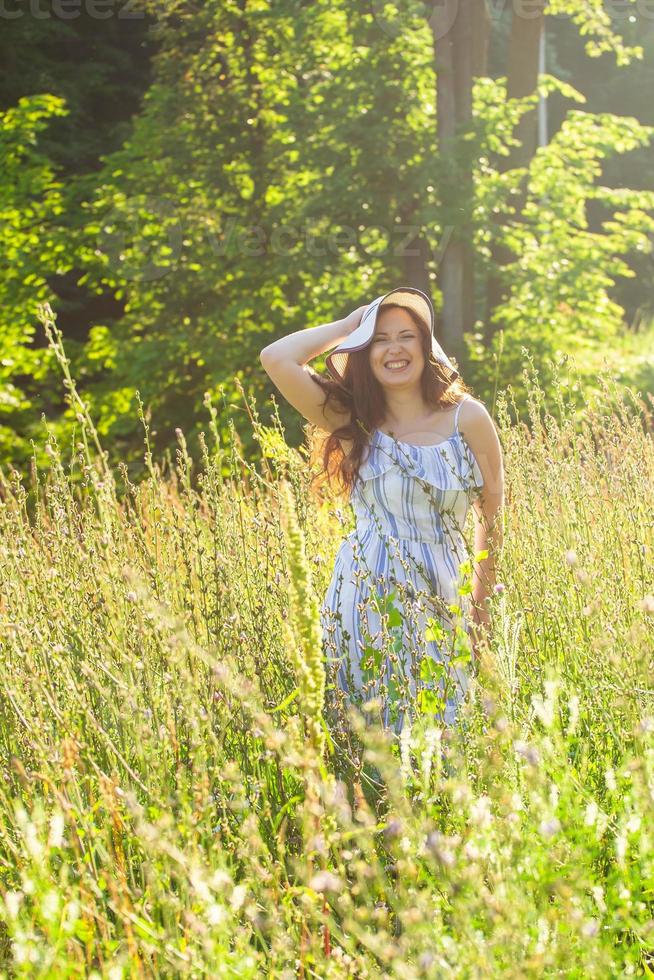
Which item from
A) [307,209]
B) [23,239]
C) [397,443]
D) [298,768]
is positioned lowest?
[298,768]

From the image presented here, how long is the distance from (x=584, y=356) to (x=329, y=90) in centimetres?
368

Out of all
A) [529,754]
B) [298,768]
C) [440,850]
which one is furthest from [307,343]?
[440,850]

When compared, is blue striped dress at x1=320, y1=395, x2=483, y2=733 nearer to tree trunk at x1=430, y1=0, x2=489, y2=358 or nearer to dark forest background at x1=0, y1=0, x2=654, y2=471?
dark forest background at x1=0, y1=0, x2=654, y2=471

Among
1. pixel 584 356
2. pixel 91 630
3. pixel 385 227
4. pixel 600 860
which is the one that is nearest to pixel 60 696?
pixel 91 630

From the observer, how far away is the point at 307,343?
3.68 m

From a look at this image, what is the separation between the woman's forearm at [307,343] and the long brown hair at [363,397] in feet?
0.44

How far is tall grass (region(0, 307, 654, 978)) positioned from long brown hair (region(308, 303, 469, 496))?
0.72ft

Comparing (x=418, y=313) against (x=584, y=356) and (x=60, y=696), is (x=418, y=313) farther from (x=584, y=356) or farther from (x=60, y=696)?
(x=584, y=356)

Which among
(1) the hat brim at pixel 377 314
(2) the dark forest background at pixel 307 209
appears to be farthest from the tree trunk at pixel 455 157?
(1) the hat brim at pixel 377 314

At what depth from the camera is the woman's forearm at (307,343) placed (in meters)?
3.66

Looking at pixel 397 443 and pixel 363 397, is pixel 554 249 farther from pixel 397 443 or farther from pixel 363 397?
pixel 397 443

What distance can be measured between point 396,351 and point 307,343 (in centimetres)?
32

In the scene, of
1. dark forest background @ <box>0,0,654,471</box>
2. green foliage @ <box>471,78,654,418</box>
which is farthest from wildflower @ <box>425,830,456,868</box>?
green foliage @ <box>471,78,654,418</box>

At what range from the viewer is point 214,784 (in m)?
2.32
